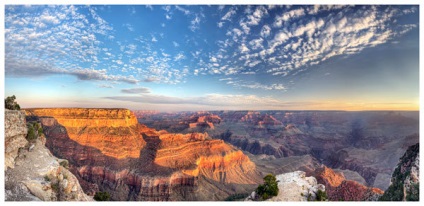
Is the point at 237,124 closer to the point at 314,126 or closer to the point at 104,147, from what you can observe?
the point at 314,126

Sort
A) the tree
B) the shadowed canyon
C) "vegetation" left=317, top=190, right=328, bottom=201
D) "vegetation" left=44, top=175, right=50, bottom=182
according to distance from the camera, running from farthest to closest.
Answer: the shadowed canyon, the tree, "vegetation" left=317, top=190, right=328, bottom=201, "vegetation" left=44, top=175, right=50, bottom=182

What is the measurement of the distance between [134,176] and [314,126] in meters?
50.5

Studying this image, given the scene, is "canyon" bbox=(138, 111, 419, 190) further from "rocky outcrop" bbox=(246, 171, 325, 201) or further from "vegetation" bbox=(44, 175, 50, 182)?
"vegetation" bbox=(44, 175, 50, 182)

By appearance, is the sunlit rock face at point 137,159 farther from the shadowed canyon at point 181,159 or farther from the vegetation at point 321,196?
the vegetation at point 321,196

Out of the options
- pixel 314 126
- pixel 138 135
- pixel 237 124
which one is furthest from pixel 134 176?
pixel 314 126

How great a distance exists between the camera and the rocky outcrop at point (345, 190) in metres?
14.8

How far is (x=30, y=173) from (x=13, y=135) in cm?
204

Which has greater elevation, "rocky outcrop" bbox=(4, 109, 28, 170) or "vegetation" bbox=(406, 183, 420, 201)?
"rocky outcrop" bbox=(4, 109, 28, 170)

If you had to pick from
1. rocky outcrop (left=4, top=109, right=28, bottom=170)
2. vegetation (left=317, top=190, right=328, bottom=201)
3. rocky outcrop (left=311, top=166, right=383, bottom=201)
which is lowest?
rocky outcrop (left=311, top=166, right=383, bottom=201)

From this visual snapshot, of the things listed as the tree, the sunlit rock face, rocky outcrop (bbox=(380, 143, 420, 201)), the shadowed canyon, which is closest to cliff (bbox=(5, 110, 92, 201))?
the tree

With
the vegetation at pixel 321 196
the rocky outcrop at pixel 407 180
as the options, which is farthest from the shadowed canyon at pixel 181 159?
the vegetation at pixel 321 196

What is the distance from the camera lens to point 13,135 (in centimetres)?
1144

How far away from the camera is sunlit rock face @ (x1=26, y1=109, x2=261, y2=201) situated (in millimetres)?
23703

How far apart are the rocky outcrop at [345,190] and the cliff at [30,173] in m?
15.1
